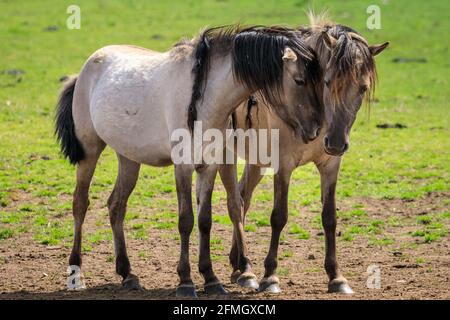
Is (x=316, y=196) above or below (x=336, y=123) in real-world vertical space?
below

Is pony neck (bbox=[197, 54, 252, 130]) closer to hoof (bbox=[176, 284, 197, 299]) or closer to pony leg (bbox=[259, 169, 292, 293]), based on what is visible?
pony leg (bbox=[259, 169, 292, 293])

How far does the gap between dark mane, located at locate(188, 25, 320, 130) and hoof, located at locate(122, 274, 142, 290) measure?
6.08 feet

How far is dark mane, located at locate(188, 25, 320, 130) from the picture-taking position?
8.11 m

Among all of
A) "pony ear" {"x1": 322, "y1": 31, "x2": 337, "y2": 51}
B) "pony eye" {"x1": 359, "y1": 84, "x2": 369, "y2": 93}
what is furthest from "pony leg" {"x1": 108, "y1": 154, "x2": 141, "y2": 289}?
"pony eye" {"x1": 359, "y1": 84, "x2": 369, "y2": 93}

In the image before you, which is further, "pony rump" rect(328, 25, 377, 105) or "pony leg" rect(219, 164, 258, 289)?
"pony leg" rect(219, 164, 258, 289)

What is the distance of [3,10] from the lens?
1228 inches

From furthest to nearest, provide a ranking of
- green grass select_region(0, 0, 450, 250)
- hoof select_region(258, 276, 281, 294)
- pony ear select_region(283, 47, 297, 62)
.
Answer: green grass select_region(0, 0, 450, 250), hoof select_region(258, 276, 281, 294), pony ear select_region(283, 47, 297, 62)

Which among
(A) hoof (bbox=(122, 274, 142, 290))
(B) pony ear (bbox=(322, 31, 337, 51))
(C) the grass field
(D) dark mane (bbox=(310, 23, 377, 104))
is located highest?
(B) pony ear (bbox=(322, 31, 337, 51))

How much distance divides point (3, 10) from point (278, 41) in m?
24.9

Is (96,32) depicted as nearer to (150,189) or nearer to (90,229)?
(150,189)

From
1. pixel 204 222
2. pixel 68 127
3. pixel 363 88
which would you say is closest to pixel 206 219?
pixel 204 222

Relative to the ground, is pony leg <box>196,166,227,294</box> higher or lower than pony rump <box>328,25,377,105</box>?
lower
